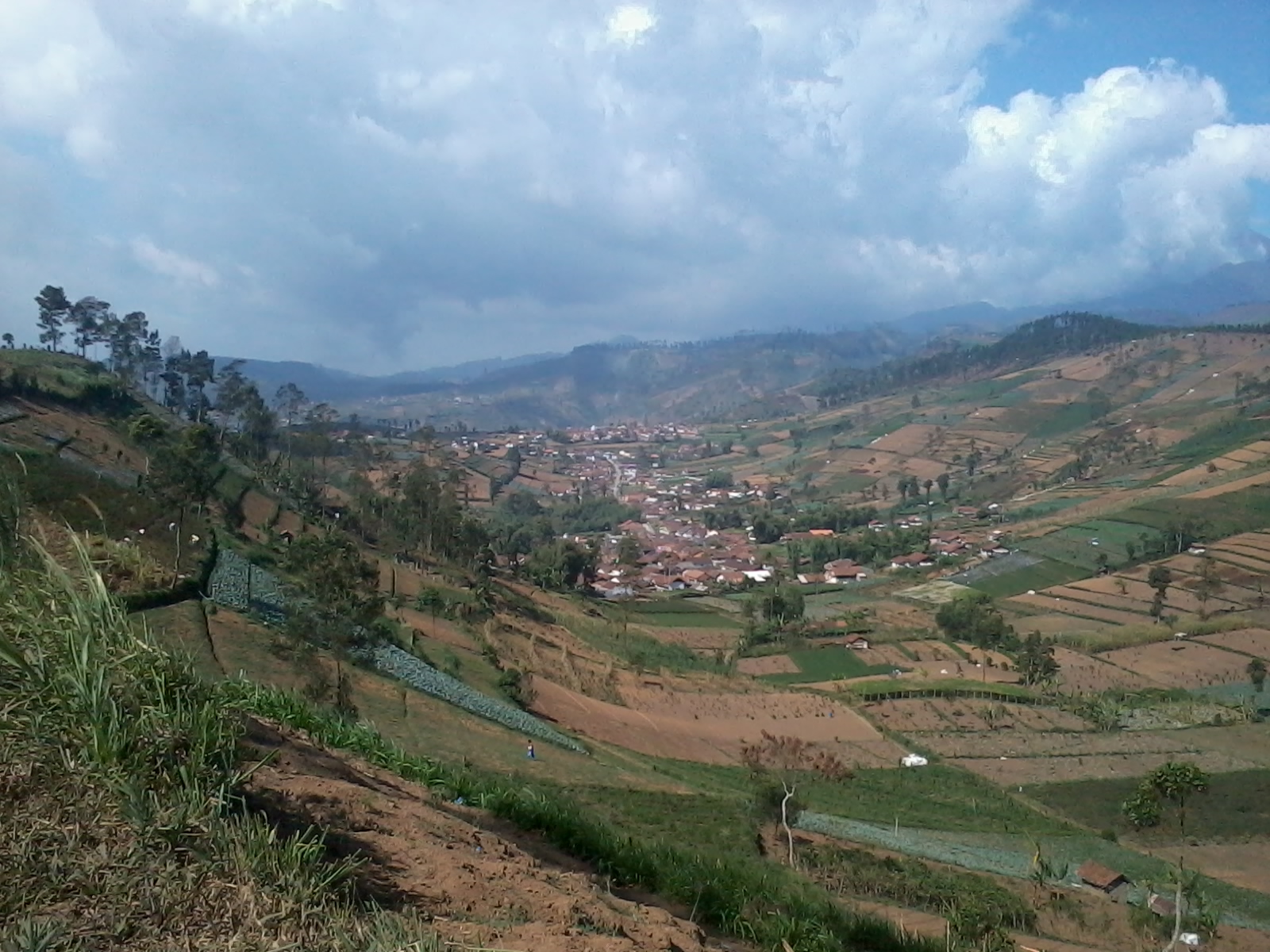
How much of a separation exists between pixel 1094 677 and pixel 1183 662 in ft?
16.3

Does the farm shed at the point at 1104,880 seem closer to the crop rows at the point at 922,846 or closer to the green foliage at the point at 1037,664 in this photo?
the crop rows at the point at 922,846

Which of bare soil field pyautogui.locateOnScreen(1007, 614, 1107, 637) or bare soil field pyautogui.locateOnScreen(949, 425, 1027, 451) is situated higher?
bare soil field pyautogui.locateOnScreen(949, 425, 1027, 451)

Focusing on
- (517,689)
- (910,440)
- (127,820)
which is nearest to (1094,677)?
(517,689)

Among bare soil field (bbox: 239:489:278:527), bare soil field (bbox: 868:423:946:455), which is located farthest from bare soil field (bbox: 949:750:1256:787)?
bare soil field (bbox: 868:423:946:455)

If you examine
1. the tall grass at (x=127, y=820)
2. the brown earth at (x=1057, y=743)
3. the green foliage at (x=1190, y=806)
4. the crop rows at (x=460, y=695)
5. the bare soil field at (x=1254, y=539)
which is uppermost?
the tall grass at (x=127, y=820)

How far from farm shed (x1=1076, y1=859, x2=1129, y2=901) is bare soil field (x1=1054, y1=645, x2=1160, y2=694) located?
25.9m

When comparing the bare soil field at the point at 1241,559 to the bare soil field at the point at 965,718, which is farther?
the bare soil field at the point at 1241,559

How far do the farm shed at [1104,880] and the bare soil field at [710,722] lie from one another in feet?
37.9

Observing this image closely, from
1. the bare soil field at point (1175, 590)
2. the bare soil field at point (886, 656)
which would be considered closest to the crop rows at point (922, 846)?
the bare soil field at point (886, 656)

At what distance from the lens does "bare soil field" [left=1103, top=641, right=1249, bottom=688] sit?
4173 cm

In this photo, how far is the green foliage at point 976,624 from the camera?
47750mm

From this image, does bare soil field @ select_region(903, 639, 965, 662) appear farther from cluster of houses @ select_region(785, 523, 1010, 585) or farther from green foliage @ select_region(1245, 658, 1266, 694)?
cluster of houses @ select_region(785, 523, 1010, 585)

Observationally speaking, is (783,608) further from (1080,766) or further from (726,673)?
(1080,766)

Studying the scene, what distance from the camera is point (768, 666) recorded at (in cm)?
4422
